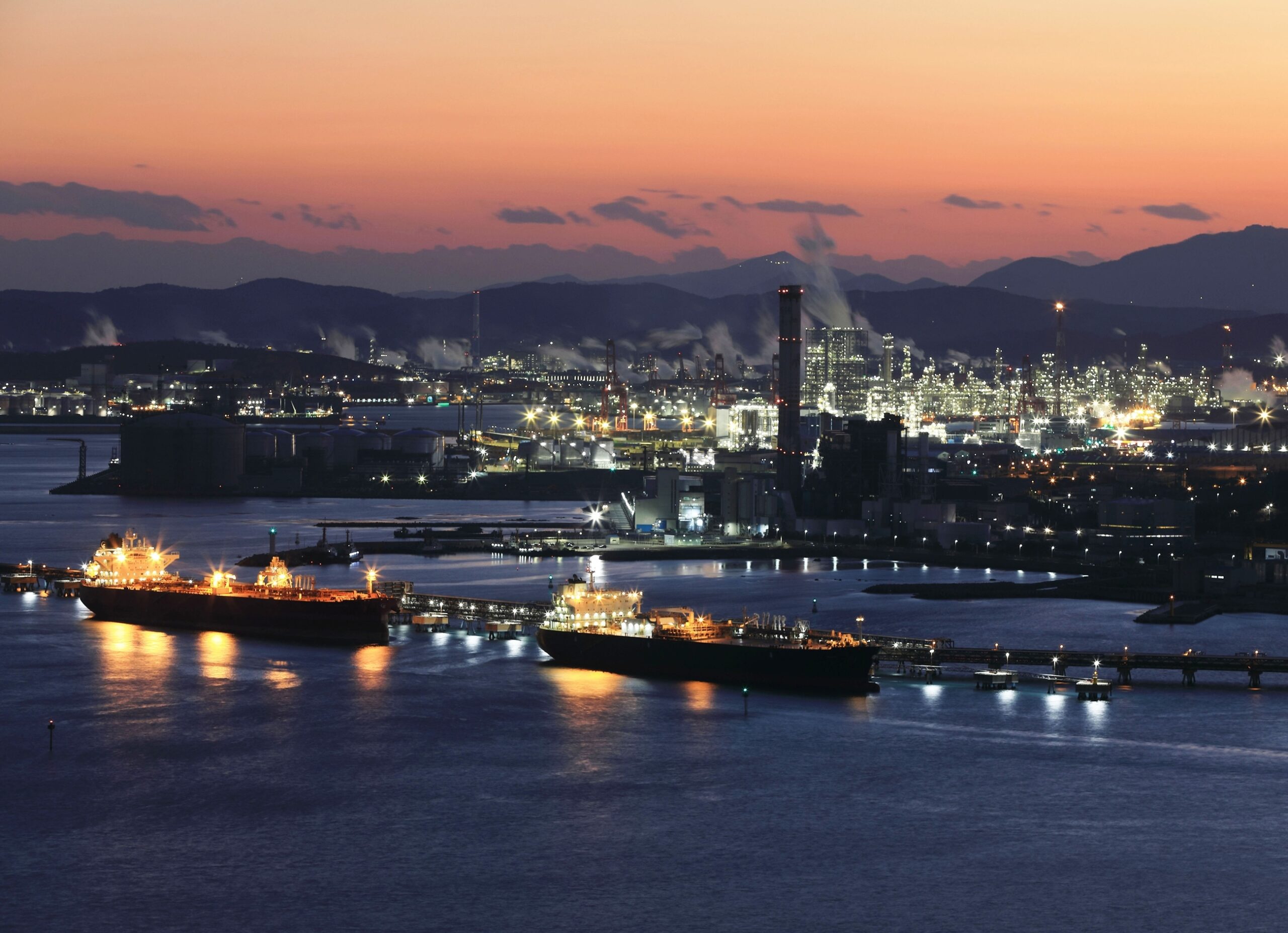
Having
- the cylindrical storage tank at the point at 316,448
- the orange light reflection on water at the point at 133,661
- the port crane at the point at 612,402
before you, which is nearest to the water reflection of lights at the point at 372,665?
the orange light reflection on water at the point at 133,661

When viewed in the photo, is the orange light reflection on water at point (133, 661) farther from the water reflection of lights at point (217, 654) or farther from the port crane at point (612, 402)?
the port crane at point (612, 402)

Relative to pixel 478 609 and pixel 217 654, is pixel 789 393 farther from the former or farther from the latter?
pixel 217 654

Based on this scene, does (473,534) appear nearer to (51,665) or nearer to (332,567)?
(332,567)

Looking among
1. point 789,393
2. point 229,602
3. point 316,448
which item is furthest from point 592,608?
point 316,448

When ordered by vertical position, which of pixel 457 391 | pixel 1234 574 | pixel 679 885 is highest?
pixel 457 391

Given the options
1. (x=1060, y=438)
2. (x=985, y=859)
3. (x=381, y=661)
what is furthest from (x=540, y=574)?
(x=1060, y=438)
